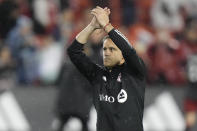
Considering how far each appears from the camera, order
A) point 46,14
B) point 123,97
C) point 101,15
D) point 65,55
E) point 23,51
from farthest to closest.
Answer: point 46,14
point 23,51
point 65,55
point 123,97
point 101,15

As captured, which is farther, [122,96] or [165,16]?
[165,16]

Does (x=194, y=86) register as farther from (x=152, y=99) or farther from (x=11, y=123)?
(x=11, y=123)

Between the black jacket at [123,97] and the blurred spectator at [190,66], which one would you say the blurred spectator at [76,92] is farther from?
the black jacket at [123,97]

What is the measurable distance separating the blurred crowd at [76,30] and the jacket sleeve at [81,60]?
20.4 feet

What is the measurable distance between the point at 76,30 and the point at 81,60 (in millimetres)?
6299

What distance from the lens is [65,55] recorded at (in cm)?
1506

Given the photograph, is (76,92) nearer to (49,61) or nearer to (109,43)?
(49,61)

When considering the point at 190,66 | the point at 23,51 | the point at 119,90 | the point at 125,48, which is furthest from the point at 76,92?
the point at 125,48

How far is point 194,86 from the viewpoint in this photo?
14.0m

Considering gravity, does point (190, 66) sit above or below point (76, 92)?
above

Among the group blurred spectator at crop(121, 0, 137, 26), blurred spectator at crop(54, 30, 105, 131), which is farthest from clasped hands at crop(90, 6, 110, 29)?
blurred spectator at crop(121, 0, 137, 26)

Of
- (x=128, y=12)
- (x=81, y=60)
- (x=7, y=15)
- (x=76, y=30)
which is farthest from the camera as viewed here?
(x=7, y=15)

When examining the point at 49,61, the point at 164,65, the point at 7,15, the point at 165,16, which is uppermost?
the point at 7,15

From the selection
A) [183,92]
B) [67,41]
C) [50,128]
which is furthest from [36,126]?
[183,92]
